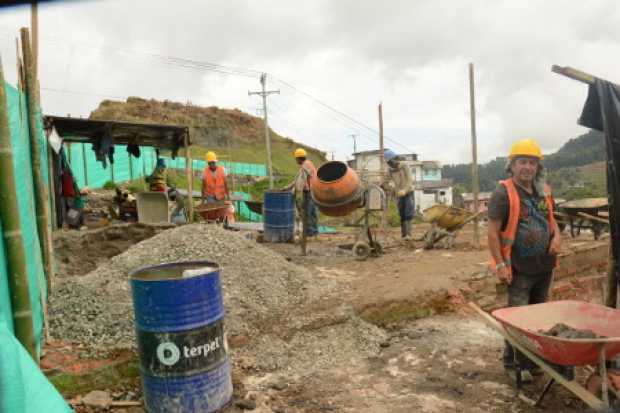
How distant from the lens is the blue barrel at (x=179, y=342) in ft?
10.6

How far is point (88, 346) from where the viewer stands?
4297mm

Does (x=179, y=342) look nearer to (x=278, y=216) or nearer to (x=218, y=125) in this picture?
(x=278, y=216)

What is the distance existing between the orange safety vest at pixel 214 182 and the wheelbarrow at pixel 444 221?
15.2ft

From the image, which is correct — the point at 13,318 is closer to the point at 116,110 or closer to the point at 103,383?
the point at 103,383

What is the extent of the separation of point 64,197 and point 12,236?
657 cm

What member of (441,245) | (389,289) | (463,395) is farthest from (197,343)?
(441,245)

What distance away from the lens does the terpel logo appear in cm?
326

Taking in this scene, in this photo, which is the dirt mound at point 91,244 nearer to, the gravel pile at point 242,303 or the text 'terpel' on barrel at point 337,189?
the gravel pile at point 242,303

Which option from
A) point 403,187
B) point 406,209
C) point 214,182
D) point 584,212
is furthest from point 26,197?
point 584,212

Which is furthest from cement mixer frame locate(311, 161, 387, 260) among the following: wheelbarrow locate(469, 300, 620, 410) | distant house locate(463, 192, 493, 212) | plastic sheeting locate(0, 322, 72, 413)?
plastic sheeting locate(0, 322, 72, 413)

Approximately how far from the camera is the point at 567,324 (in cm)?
343

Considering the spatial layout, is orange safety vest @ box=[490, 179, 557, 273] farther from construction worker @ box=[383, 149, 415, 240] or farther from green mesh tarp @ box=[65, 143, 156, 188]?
green mesh tarp @ box=[65, 143, 156, 188]

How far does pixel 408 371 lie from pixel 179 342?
2017mm

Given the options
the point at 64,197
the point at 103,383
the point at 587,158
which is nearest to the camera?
→ the point at 103,383
